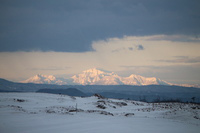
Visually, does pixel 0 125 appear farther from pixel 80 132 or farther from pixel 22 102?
pixel 22 102

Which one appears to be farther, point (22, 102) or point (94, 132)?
point (22, 102)

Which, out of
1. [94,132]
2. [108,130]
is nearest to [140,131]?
[108,130]

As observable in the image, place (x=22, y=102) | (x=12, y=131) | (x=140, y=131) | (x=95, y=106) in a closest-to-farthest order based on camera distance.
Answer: (x=12, y=131)
(x=140, y=131)
(x=22, y=102)
(x=95, y=106)

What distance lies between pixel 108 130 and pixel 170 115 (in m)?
24.4

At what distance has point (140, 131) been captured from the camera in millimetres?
23234

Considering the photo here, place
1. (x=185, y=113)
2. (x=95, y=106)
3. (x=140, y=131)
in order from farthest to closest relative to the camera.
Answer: (x=95, y=106) → (x=185, y=113) → (x=140, y=131)

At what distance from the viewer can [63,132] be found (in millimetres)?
21922

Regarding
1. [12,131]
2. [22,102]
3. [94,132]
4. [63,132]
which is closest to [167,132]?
[94,132]

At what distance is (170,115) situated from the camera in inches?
1736

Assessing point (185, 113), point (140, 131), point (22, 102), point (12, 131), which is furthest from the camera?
point (22, 102)

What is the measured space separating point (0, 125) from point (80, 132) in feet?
28.8

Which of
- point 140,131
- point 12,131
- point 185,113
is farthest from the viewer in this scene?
point 185,113

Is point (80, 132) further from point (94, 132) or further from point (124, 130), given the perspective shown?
point (124, 130)

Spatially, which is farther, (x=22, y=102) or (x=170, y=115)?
(x=22, y=102)
